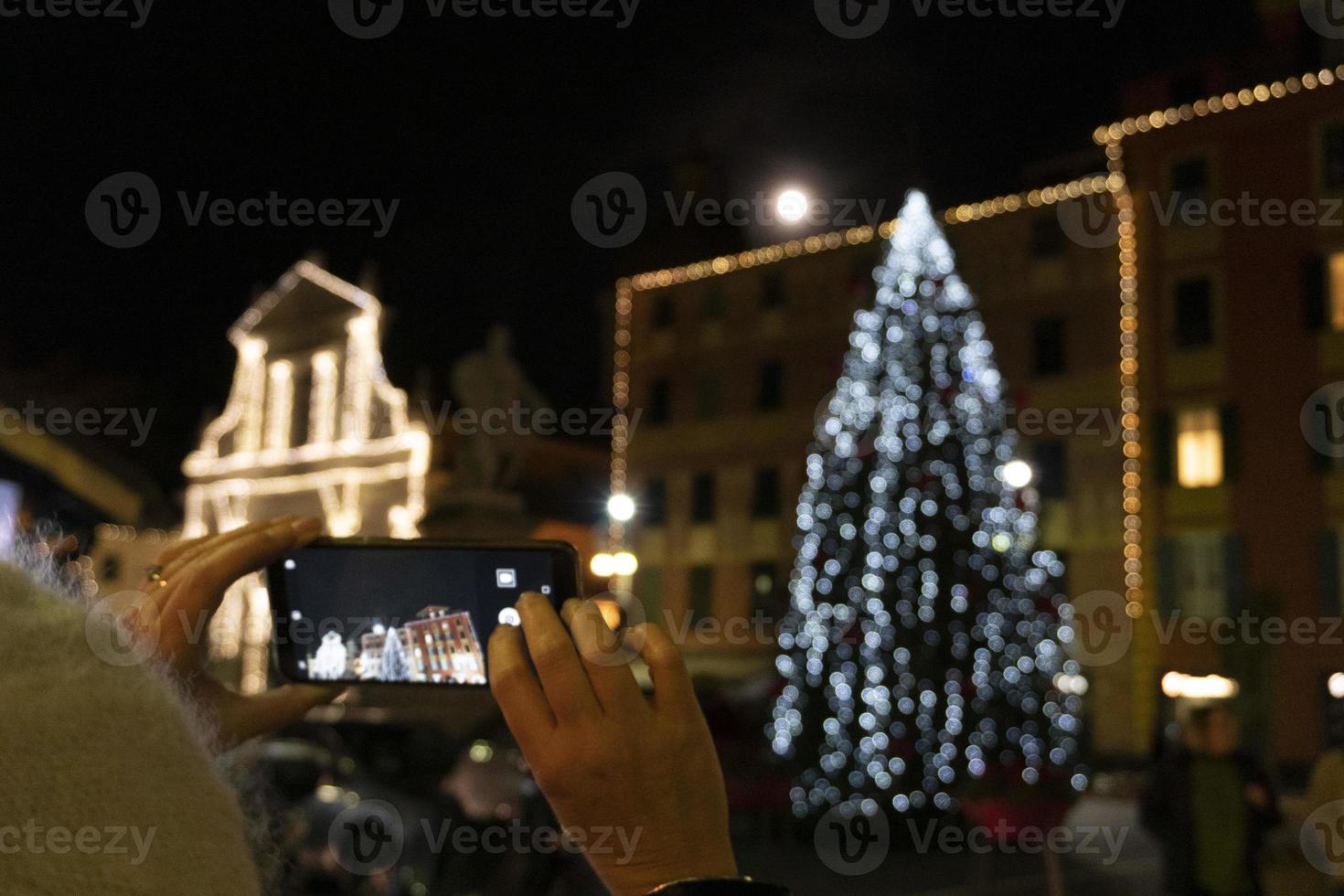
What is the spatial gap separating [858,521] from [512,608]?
39.7 feet

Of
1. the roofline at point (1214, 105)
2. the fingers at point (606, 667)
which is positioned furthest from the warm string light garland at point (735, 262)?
the fingers at point (606, 667)

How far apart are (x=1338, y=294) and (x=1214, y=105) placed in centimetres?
432

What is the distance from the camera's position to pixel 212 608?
1709mm

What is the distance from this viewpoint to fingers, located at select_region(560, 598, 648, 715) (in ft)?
4.01

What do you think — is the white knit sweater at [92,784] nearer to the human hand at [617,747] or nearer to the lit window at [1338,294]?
the human hand at [617,747]

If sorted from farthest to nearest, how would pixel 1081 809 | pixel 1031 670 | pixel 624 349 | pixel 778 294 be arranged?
1. pixel 624 349
2. pixel 778 294
3. pixel 1081 809
4. pixel 1031 670

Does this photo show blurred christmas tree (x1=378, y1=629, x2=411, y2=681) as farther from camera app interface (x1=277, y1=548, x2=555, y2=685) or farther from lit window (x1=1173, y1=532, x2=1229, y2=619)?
lit window (x1=1173, y1=532, x2=1229, y2=619)

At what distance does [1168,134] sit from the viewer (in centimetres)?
2364

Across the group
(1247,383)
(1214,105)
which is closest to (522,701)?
(1247,383)

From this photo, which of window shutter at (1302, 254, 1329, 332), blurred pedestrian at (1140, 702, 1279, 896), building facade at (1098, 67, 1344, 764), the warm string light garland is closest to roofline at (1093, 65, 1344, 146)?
building facade at (1098, 67, 1344, 764)

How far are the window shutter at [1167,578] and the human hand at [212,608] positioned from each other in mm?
22655

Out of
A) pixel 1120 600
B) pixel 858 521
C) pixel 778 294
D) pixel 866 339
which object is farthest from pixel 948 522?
pixel 778 294

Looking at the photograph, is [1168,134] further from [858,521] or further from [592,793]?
[592,793]

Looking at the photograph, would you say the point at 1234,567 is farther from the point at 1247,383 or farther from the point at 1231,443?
the point at 1247,383
